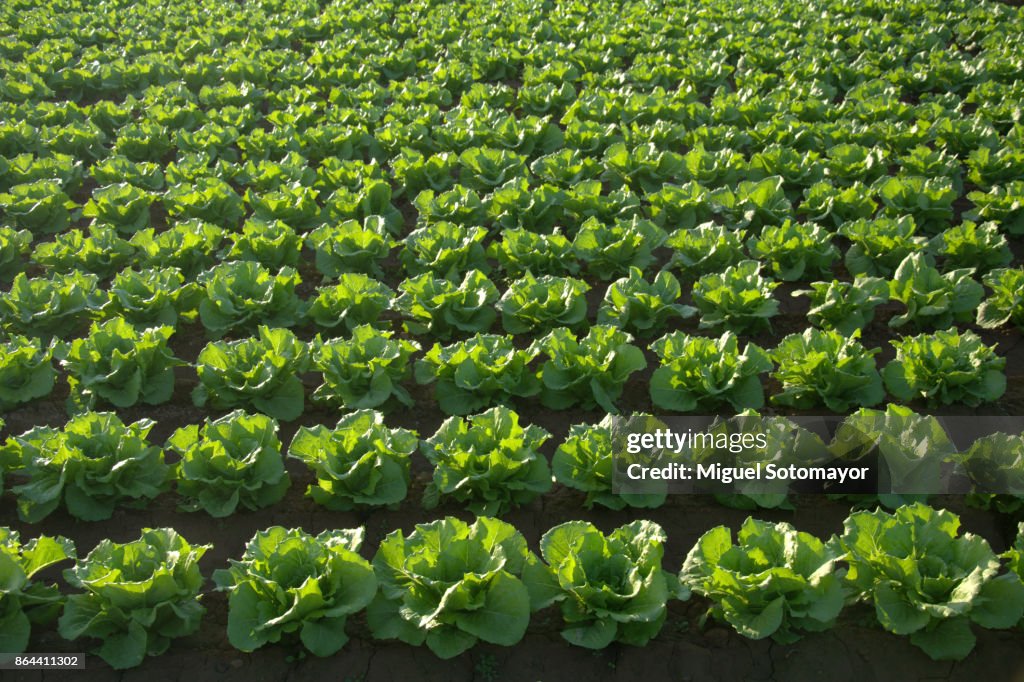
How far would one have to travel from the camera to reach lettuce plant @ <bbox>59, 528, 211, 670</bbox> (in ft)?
13.2

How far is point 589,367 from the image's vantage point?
5.54 metres

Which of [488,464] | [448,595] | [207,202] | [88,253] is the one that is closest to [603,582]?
[448,595]

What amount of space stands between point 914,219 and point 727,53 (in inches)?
221

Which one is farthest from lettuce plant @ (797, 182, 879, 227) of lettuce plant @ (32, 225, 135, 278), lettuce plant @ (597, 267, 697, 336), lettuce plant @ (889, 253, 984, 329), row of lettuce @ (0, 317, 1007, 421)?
lettuce plant @ (32, 225, 135, 278)

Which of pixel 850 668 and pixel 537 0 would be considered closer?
pixel 850 668

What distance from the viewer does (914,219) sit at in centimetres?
759

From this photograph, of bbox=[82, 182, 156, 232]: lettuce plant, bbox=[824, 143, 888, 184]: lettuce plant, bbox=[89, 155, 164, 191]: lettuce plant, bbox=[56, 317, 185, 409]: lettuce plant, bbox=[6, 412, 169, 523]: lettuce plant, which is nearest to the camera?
bbox=[6, 412, 169, 523]: lettuce plant

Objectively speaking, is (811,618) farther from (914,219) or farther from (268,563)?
(914,219)

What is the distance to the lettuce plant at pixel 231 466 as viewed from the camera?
482cm

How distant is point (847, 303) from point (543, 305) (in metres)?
2.24

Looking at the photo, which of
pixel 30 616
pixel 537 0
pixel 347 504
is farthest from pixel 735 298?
pixel 537 0

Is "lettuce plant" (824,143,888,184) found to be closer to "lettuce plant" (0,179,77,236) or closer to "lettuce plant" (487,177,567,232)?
"lettuce plant" (487,177,567,232)

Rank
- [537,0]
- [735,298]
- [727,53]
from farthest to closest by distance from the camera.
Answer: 1. [537,0]
2. [727,53]
3. [735,298]

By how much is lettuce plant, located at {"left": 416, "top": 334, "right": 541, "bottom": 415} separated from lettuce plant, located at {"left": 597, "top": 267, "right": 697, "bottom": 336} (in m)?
0.91
